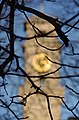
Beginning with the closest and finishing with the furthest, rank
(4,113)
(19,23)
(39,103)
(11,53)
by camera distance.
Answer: (11,53) → (4,113) → (19,23) → (39,103)

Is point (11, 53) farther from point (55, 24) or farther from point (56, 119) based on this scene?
point (56, 119)

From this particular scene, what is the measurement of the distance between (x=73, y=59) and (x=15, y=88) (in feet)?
2.89

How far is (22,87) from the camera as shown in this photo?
15.7ft

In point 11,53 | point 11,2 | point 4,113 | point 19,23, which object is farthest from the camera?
point 19,23

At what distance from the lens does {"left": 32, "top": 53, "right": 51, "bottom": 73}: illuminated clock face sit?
4.89 meters

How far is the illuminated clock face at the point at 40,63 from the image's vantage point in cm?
489

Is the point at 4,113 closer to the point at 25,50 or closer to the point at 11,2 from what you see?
the point at 25,50

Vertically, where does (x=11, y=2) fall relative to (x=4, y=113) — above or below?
above

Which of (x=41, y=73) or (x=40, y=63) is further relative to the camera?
(x=40, y=63)

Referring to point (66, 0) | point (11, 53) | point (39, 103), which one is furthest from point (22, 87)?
point (11, 53)

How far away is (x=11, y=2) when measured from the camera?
0.94 metres

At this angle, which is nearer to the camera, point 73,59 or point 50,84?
point 73,59

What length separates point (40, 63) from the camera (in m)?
5.10

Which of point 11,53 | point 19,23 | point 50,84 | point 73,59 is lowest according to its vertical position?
point 50,84
